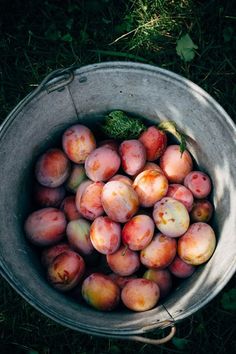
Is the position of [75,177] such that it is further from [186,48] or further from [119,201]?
[186,48]

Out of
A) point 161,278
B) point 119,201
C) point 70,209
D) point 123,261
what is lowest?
point 161,278

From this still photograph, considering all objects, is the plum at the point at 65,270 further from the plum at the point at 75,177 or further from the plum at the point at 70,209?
the plum at the point at 75,177

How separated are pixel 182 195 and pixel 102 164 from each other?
1.12 feet

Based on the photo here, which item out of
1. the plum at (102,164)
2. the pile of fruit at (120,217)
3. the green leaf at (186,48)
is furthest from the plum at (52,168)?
the green leaf at (186,48)

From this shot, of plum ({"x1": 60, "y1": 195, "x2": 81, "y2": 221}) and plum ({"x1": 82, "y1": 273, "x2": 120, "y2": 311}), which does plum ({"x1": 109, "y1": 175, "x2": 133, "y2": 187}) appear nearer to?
plum ({"x1": 60, "y1": 195, "x2": 81, "y2": 221})

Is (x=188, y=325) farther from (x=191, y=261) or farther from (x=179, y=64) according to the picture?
(x=179, y=64)

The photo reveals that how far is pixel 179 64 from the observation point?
2.21 meters

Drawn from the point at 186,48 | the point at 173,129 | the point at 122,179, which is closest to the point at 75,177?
the point at 122,179

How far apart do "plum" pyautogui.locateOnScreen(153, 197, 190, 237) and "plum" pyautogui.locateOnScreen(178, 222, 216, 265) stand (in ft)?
0.11

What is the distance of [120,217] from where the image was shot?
1674 mm

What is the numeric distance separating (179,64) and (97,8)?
1.66 feet

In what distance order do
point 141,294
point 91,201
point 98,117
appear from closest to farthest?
point 141,294 < point 91,201 < point 98,117

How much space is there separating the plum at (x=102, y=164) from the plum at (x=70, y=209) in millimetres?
155

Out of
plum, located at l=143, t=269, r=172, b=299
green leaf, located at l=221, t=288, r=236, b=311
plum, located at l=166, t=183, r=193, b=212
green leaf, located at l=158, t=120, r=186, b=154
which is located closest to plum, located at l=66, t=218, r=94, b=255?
plum, located at l=143, t=269, r=172, b=299
